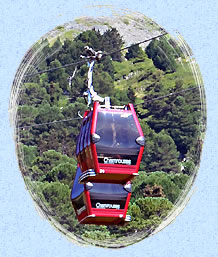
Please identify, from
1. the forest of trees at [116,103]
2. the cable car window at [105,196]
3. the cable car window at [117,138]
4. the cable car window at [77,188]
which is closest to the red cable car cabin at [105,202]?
the cable car window at [105,196]

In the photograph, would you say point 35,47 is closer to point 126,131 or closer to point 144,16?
point 144,16

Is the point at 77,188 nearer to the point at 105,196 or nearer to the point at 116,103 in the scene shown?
the point at 105,196

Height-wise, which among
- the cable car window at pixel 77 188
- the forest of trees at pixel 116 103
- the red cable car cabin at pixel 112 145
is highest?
the red cable car cabin at pixel 112 145

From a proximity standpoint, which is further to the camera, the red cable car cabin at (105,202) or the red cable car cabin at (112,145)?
the red cable car cabin at (105,202)

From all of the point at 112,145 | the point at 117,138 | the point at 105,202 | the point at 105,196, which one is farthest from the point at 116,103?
the point at 112,145

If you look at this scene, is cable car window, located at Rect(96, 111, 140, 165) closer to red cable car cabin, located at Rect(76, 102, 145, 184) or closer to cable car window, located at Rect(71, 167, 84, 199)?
red cable car cabin, located at Rect(76, 102, 145, 184)

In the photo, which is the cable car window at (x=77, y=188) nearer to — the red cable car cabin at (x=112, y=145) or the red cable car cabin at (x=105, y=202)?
the red cable car cabin at (x=105, y=202)

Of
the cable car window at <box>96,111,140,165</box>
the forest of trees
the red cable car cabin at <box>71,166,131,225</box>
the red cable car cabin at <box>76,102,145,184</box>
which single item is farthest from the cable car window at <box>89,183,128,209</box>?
the forest of trees
